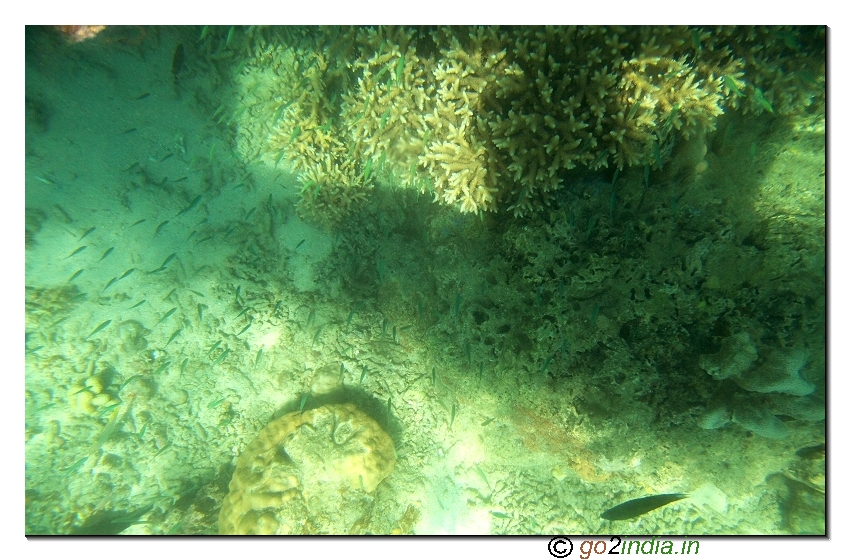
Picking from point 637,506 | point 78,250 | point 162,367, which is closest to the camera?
point 637,506

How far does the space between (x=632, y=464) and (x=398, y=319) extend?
3.37 meters

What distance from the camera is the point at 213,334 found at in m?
5.61

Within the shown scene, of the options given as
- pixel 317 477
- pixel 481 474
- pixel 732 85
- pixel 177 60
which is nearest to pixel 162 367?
pixel 317 477

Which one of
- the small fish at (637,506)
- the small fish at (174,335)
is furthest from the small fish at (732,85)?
the small fish at (174,335)

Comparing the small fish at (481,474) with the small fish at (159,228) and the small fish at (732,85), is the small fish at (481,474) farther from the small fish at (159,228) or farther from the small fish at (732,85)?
the small fish at (159,228)

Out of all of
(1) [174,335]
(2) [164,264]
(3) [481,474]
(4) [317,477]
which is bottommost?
(3) [481,474]

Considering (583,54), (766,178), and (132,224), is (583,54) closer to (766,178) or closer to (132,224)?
(766,178)

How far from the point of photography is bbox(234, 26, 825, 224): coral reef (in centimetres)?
330

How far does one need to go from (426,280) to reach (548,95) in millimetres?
2361

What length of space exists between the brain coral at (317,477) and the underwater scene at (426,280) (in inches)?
1.5

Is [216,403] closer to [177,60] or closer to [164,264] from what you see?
[164,264]

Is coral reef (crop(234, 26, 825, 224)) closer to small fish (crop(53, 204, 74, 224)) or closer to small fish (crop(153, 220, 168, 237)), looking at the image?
small fish (crop(153, 220, 168, 237))

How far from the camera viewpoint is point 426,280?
179 inches

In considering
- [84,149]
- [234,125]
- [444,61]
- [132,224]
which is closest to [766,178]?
[444,61]
